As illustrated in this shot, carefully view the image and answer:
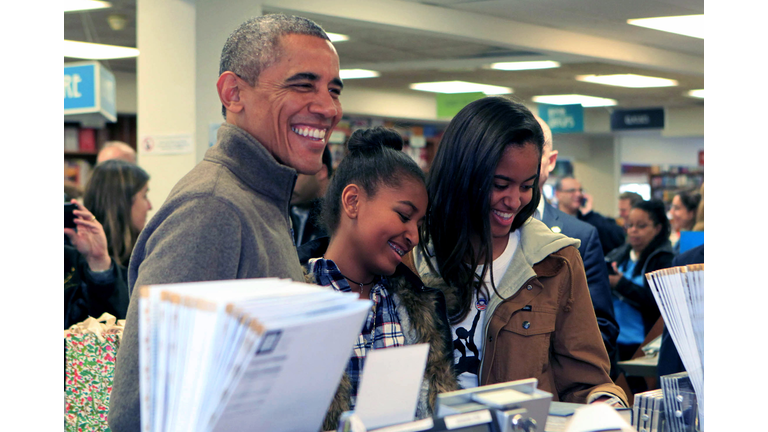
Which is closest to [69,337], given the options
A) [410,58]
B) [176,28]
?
[176,28]

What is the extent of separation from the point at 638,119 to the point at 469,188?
40.8 ft

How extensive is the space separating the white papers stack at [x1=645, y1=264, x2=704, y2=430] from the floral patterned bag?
1.64m

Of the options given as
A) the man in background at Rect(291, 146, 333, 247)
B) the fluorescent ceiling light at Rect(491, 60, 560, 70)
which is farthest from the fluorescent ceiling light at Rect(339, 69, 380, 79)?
the man in background at Rect(291, 146, 333, 247)

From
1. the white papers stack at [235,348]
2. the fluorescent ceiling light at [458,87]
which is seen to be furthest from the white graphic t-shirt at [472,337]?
the fluorescent ceiling light at [458,87]

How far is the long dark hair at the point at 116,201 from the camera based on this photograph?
358 cm

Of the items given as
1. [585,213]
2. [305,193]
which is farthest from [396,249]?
[585,213]

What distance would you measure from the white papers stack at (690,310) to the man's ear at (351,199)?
34.3 inches

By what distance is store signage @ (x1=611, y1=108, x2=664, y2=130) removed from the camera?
13.2 m

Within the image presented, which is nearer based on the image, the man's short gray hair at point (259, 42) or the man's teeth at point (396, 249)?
the man's short gray hair at point (259, 42)

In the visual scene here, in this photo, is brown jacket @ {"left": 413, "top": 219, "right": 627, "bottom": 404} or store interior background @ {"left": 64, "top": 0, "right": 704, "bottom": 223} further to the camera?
store interior background @ {"left": 64, "top": 0, "right": 704, "bottom": 223}

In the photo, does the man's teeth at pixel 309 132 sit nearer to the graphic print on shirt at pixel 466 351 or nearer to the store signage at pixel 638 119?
the graphic print on shirt at pixel 466 351

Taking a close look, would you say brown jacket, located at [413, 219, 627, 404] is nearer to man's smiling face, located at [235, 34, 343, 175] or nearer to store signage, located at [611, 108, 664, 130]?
man's smiling face, located at [235, 34, 343, 175]

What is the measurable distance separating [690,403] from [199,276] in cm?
88

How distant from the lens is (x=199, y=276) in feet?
3.76
